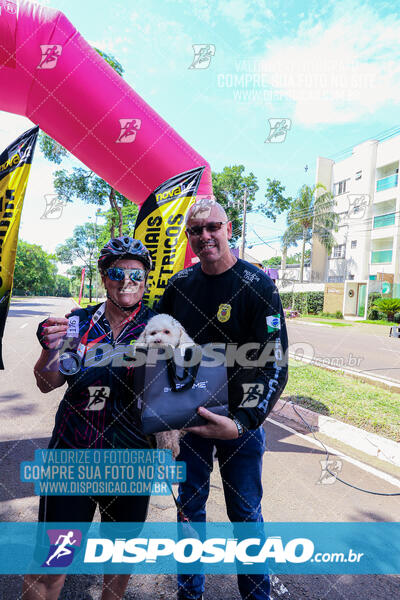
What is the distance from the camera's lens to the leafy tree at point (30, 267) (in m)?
69.6

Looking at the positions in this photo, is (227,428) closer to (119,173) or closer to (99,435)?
(99,435)

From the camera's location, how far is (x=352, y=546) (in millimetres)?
2717

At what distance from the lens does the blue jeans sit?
Result: 1.91 m

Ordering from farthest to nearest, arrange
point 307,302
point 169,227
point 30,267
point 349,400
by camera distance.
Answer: point 30,267, point 307,302, point 349,400, point 169,227

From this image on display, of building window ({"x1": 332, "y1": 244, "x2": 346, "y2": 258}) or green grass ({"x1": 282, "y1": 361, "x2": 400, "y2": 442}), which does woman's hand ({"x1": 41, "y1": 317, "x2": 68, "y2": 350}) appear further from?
building window ({"x1": 332, "y1": 244, "x2": 346, "y2": 258})

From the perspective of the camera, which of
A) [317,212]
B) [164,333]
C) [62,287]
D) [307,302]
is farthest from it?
[62,287]

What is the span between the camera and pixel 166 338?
5.58 ft

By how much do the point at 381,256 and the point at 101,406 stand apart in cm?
3612

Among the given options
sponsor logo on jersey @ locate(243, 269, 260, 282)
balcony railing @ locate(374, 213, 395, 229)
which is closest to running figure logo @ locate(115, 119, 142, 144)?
sponsor logo on jersey @ locate(243, 269, 260, 282)

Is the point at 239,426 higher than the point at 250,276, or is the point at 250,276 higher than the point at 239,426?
the point at 250,276

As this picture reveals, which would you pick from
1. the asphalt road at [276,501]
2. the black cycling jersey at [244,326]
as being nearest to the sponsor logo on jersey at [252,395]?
the black cycling jersey at [244,326]

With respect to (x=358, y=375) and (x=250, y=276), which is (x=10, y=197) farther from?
(x=358, y=375)

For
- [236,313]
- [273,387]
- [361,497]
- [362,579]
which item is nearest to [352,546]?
[362,579]

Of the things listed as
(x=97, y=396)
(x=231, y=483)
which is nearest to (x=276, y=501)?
(x=231, y=483)
